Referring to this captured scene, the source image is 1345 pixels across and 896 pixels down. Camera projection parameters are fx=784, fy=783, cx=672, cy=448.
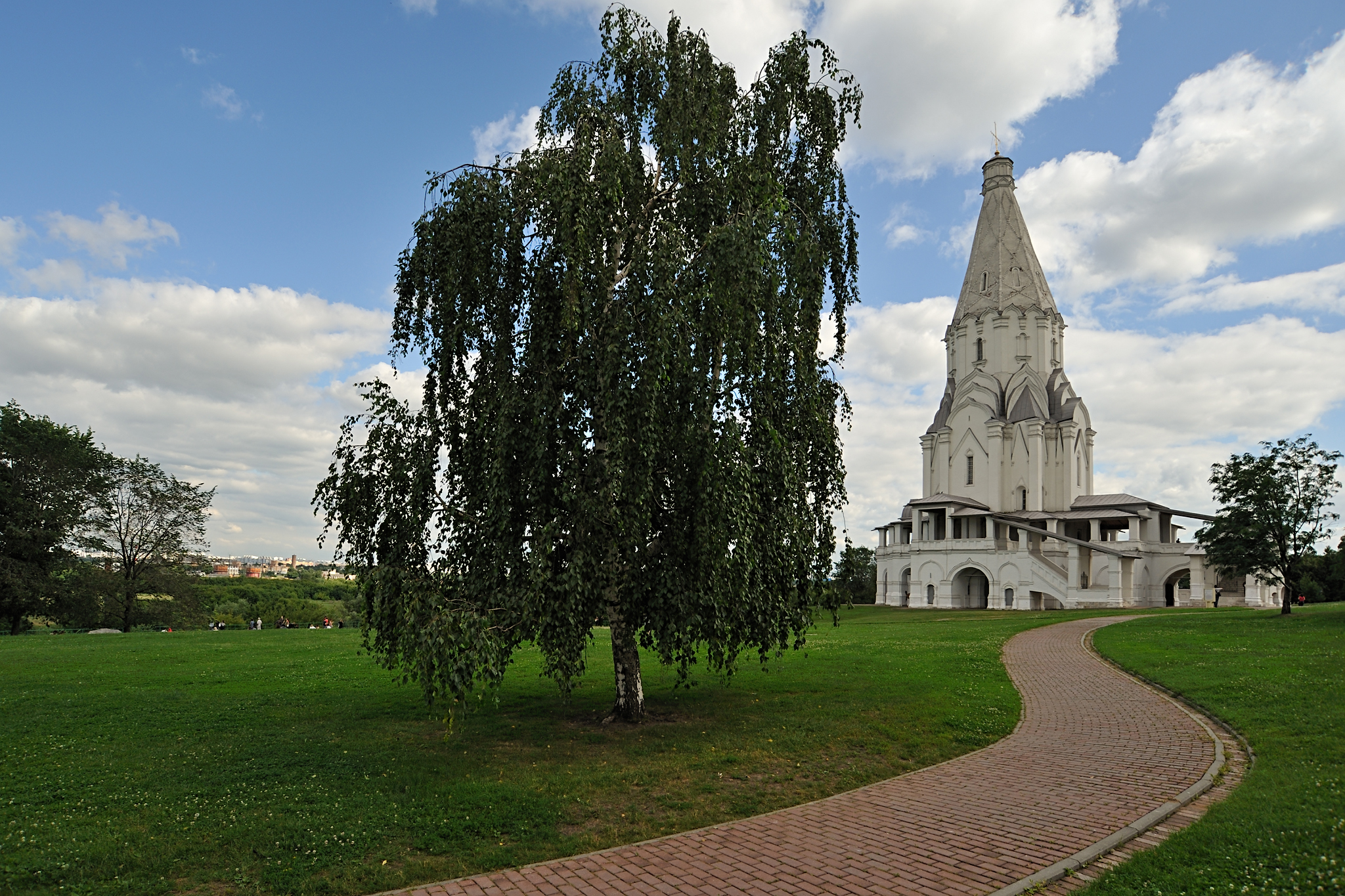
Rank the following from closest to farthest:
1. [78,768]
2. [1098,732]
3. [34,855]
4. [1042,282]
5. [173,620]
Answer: [34,855]
[78,768]
[1098,732]
[173,620]
[1042,282]

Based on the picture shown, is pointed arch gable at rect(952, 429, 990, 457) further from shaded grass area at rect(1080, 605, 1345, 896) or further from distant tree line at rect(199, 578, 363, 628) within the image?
distant tree line at rect(199, 578, 363, 628)

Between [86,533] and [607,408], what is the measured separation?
46.7m

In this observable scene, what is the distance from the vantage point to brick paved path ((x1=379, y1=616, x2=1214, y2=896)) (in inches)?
272

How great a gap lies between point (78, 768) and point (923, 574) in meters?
61.6

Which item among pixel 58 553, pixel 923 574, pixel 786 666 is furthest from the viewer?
pixel 923 574

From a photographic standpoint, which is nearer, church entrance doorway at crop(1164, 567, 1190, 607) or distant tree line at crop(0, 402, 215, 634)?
distant tree line at crop(0, 402, 215, 634)

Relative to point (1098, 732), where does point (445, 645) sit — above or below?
above

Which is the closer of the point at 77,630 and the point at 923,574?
the point at 77,630

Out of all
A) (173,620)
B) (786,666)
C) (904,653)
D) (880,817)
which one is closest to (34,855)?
(880,817)

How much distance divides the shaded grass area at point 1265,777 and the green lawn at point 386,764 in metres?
3.66

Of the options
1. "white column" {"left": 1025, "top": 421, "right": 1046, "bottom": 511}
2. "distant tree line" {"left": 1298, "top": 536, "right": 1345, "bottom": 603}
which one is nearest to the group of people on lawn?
"white column" {"left": 1025, "top": 421, "right": 1046, "bottom": 511}

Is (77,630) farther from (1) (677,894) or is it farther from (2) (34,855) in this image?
(1) (677,894)

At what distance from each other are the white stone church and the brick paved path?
51.3 m

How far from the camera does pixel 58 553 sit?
138 ft
